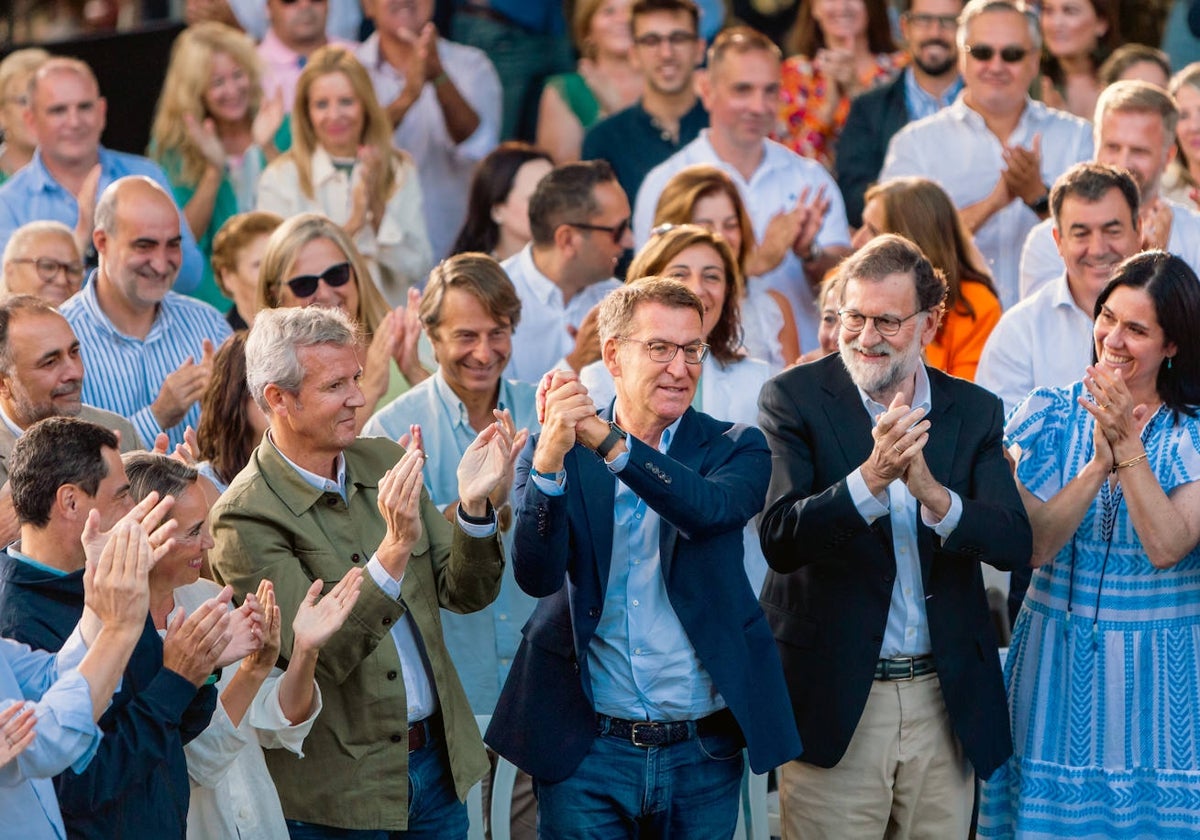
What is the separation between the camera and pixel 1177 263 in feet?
15.0

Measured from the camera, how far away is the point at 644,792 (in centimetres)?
402

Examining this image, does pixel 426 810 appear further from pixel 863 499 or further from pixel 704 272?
pixel 704 272

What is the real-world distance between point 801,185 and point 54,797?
457 centimetres

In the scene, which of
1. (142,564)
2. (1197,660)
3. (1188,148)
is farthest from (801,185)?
(142,564)

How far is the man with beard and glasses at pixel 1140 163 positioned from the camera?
6.26 metres

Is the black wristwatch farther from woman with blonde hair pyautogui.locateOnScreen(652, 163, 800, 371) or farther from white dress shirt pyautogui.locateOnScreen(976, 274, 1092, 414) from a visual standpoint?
woman with blonde hair pyautogui.locateOnScreen(652, 163, 800, 371)

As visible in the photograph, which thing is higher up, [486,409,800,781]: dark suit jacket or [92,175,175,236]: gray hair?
[92,175,175,236]: gray hair

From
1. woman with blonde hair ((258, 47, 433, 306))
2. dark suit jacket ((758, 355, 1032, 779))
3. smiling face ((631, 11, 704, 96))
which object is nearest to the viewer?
dark suit jacket ((758, 355, 1032, 779))

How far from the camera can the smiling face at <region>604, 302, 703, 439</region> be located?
4.02 metres

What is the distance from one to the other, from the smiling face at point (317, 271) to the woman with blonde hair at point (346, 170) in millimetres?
1604

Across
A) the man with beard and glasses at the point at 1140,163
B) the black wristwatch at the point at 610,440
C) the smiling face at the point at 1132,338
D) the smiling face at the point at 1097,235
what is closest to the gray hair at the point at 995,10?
the man with beard and glasses at the point at 1140,163

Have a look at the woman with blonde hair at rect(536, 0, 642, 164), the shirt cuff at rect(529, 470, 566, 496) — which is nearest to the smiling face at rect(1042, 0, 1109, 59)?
the woman with blonde hair at rect(536, 0, 642, 164)

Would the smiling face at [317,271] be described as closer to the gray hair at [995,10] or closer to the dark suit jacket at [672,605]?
the dark suit jacket at [672,605]

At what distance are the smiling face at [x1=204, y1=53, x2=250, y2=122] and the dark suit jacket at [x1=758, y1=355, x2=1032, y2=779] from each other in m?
4.22
